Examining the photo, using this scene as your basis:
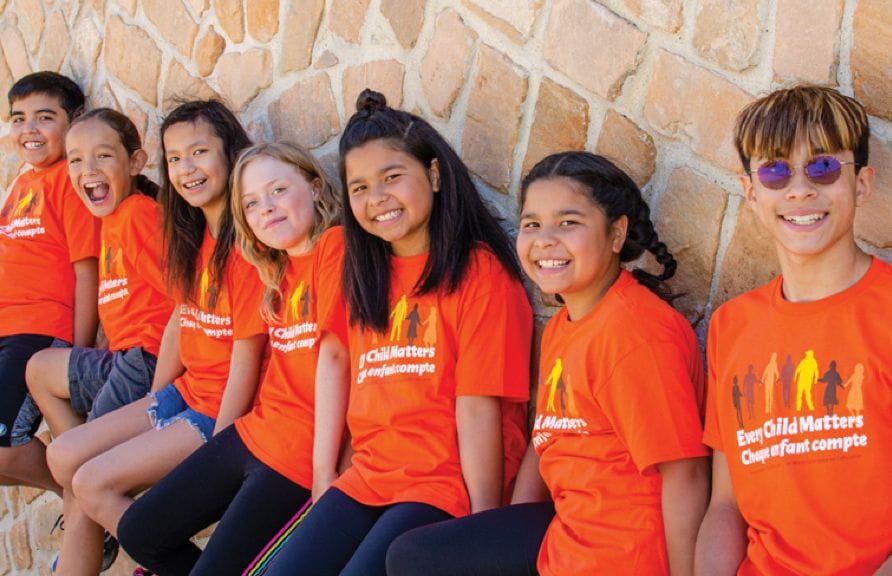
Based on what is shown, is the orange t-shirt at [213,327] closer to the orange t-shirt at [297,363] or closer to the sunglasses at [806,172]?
the orange t-shirt at [297,363]

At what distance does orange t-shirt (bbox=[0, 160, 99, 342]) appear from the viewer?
4.61m

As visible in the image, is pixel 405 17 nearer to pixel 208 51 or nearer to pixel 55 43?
pixel 208 51

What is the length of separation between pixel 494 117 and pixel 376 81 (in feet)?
2.17

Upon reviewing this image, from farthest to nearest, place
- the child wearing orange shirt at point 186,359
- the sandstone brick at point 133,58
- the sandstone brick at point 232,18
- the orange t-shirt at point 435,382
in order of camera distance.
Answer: the sandstone brick at point 133,58 < the sandstone brick at point 232,18 < the child wearing orange shirt at point 186,359 < the orange t-shirt at point 435,382

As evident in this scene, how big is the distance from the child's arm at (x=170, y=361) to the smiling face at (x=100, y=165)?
0.72 meters

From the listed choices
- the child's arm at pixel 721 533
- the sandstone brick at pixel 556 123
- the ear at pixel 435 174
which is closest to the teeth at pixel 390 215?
the ear at pixel 435 174

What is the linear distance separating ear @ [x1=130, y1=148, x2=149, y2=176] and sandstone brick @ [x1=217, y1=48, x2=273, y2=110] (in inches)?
17.8

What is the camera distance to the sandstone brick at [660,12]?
2.75 metres

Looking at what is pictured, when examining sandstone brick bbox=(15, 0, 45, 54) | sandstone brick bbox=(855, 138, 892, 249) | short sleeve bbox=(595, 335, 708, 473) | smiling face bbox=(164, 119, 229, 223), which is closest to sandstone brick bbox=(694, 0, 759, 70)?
sandstone brick bbox=(855, 138, 892, 249)

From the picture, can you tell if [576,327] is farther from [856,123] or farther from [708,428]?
[856,123]

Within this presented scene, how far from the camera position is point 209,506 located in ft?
11.0

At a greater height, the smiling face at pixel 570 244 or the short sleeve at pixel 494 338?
the smiling face at pixel 570 244

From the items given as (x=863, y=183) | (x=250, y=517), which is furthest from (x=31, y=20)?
(x=863, y=183)

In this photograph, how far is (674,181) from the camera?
2795mm
